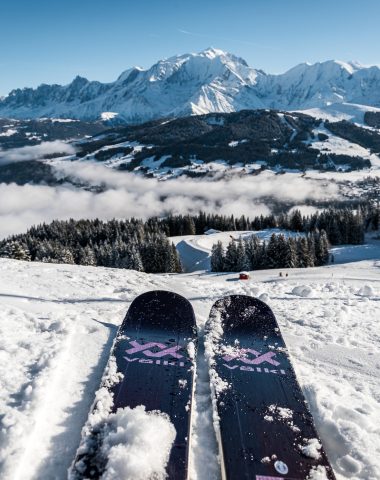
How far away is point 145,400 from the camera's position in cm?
855

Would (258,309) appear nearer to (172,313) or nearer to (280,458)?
(172,313)

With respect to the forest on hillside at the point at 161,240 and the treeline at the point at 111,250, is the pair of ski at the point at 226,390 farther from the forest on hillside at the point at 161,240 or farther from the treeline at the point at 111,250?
the treeline at the point at 111,250

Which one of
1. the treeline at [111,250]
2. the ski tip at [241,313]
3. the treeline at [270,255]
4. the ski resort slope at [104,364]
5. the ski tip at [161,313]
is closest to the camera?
the ski resort slope at [104,364]

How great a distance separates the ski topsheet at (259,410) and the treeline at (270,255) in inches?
1887

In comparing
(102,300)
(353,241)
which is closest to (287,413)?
(102,300)

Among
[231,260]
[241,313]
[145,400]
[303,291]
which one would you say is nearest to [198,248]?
[231,260]

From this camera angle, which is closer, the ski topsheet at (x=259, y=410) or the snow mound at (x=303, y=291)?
the ski topsheet at (x=259, y=410)

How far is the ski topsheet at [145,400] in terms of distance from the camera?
6.63 metres

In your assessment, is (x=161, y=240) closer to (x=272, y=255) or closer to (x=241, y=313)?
(x=272, y=255)

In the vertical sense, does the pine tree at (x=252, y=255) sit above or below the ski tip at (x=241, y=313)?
below

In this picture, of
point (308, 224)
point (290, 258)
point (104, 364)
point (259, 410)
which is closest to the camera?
point (259, 410)

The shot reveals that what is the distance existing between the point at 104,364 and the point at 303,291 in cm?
1165

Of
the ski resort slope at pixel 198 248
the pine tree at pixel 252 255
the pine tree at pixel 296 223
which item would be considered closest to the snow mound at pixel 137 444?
the pine tree at pixel 252 255

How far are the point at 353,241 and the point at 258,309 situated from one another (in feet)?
286
